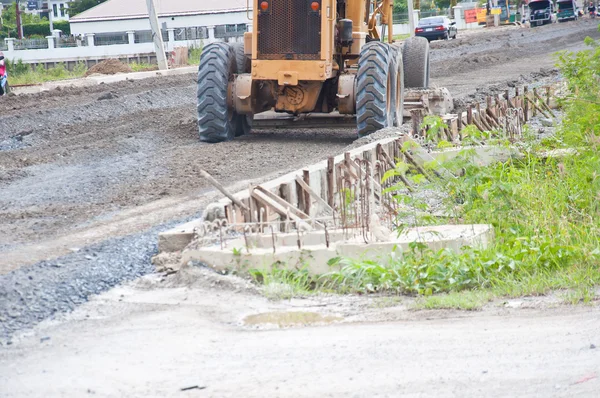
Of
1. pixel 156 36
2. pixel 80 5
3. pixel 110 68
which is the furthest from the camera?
pixel 80 5

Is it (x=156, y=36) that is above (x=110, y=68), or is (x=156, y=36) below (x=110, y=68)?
above

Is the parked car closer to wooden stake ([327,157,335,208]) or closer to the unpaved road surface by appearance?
the unpaved road surface

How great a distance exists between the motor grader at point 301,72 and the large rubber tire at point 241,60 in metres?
0.02

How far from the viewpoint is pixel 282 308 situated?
6793 millimetres

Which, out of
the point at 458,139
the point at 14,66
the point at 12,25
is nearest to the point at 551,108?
the point at 458,139

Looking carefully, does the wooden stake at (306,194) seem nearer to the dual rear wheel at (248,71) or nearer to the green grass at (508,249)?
the green grass at (508,249)

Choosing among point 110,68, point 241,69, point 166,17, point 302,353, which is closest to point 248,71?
point 241,69

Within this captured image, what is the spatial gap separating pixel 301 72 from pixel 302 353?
9278 mm

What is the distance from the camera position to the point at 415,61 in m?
19.3

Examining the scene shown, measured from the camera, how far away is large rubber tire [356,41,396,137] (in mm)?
14250


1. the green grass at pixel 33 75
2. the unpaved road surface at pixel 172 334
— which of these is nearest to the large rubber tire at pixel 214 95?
the unpaved road surface at pixel 172 334

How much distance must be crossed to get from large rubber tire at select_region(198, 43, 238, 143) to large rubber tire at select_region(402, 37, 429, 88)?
5.05 meters

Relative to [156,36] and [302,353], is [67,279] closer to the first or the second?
[302,353]

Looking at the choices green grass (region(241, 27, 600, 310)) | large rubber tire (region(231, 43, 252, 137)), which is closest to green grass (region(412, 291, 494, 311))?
green grass (region(241, 27, 600, 310))
